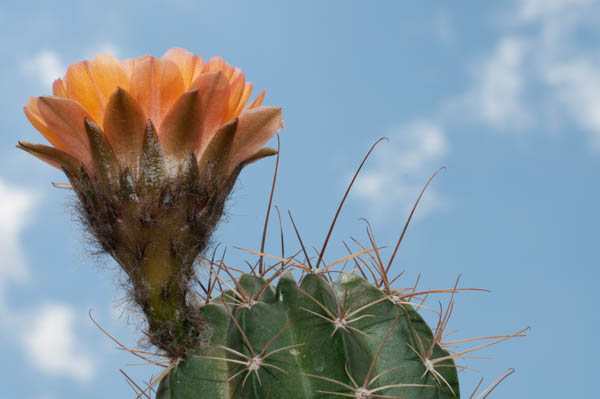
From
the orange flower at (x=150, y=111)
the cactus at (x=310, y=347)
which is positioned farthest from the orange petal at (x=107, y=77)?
the cactus at (x=310, y=347)

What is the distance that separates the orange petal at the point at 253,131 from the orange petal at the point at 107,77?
30cm

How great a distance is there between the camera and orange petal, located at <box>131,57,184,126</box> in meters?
1.72

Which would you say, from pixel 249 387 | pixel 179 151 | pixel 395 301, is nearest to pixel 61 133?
pixel 179 151

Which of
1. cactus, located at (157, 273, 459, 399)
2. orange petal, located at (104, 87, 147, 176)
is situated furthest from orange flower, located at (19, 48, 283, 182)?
cactus, located at (157, 273, 459, 399)

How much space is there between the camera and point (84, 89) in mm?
1770

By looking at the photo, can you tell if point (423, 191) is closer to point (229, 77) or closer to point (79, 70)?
point (229, 77)

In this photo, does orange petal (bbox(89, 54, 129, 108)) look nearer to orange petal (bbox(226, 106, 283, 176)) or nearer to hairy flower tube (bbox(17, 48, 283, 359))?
hairy flower tube (bbox(17, 48, 283, 359))

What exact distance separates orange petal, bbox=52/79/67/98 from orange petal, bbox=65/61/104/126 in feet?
0.15

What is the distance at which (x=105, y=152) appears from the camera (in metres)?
1.70

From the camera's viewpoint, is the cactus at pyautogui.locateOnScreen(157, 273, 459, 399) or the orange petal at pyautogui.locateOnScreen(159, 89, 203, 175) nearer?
the orange petal at pyautogui.locateOnScreen(159, 89, 203, 175)

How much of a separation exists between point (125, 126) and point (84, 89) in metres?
0.18

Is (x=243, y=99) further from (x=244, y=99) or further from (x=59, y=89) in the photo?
(x=59, y=89)

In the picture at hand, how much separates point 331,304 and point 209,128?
1.89ft

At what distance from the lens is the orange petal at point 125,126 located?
1665 millimetres
